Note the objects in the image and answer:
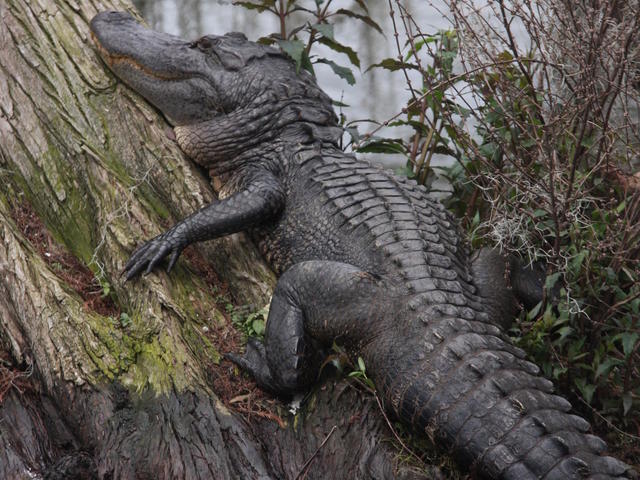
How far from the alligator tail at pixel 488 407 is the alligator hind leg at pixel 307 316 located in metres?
0.26

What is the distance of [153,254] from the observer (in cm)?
341

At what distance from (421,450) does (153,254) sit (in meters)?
1.57

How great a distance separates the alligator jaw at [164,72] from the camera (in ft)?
13.3

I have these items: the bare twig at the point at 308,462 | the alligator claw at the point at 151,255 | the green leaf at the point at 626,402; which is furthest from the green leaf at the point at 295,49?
the green leaf at the point at 626,402

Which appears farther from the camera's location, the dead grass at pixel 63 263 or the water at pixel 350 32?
the water at pixel 350 32

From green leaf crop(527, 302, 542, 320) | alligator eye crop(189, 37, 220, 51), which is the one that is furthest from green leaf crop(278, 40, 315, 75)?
green leaf crop(527, 302, 542, 320)

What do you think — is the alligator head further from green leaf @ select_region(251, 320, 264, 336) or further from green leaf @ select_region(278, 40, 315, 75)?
green leaf @ select_region(251, 320, 264, 336)

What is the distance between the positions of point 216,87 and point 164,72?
0.33 m

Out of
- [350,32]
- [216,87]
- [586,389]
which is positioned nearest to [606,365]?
[586,389]

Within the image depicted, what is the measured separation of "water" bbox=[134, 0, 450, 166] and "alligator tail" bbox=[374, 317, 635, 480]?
646cm

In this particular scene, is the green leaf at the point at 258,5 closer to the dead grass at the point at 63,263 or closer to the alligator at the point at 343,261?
the alligator at the point at 343,261

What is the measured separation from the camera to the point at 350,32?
32.7 ft

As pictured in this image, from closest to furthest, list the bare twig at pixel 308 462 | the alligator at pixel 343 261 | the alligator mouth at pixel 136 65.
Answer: the alligator at pixel 343 261
the bare twig at pixel 308 462
the alligator mouth at pixel 136 65

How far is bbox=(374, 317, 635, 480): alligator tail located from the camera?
2.41m
